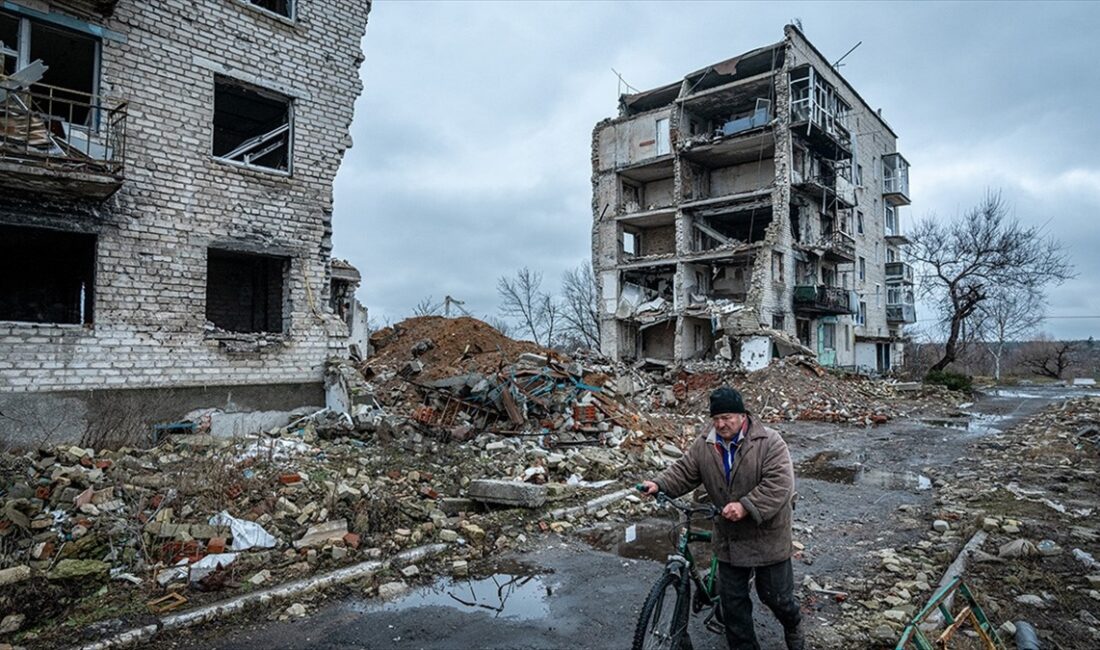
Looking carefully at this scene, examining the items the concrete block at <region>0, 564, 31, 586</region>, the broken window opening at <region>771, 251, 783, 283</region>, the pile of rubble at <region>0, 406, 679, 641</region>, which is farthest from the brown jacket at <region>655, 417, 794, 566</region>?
the broken window opening at <region>771, 251, 783, 283</region>

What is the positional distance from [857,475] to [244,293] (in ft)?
39.9

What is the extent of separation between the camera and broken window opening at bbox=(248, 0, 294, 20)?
10336 mm

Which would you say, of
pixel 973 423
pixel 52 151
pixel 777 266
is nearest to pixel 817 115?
pixel 777 266

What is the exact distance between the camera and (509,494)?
696cm

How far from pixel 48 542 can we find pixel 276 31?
342 inches

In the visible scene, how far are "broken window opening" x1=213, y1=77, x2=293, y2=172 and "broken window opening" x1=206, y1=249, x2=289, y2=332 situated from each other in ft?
6.70

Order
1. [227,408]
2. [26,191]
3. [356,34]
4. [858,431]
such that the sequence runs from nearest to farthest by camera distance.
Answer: [26,191]
[227,408]
[356,34]
[858,431]

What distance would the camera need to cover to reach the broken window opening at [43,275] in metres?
9.82

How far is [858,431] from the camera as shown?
1552 centimetres

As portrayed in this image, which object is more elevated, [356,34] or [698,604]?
[356,34]

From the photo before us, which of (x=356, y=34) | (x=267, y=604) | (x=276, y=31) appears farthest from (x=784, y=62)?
(x=267, y=604)

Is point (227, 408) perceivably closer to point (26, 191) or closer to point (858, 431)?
point (26, 191)

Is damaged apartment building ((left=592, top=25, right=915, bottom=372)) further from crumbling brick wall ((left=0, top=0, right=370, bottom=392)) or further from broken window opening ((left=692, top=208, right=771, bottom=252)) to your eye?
crumbling brick wall ((left=0, top=0, right=370, bottom=392))

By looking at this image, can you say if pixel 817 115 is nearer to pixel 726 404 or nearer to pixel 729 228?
pixel 729 228
